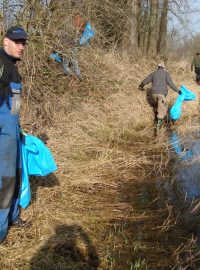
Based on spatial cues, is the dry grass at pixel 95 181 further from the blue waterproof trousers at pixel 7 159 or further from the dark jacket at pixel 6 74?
the dark jacket at pixel 6 74

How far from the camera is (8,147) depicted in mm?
3516

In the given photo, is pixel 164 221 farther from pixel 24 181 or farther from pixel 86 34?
pixel 86 34

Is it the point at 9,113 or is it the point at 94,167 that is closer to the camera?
the point at 9,113

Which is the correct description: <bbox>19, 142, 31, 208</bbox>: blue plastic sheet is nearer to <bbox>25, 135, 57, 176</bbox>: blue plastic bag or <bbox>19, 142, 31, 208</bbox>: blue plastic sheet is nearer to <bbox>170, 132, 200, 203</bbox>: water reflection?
<bbox>25, 135, 57, 176</bbox>: blue plastic bag

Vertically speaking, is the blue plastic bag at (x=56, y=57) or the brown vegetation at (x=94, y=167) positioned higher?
the blue plastic bag at (x=56, y=57)

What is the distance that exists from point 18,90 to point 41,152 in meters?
0.84

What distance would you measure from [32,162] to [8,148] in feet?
2.06

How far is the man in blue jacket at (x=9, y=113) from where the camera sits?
343 centimetres

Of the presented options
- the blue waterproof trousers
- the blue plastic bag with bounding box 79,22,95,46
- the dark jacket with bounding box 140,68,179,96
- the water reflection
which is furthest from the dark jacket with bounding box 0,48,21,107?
the dark jacket with bounding box 140,68,179,96

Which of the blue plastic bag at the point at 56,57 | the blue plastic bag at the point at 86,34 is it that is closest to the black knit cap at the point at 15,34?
the blue plastic bag at the point at 56,57

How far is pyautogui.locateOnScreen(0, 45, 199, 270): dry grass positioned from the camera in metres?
3.80

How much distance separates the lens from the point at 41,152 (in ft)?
13.4

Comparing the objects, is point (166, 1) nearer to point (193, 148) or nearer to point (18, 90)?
point (193, 148)

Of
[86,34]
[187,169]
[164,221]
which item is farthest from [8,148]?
[86,34]
